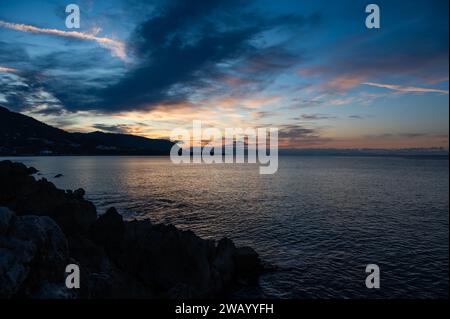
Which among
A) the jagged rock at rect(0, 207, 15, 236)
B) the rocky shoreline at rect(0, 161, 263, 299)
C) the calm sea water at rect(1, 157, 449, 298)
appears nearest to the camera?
the rocky shoreline at rect(0, 161, 263, 299)

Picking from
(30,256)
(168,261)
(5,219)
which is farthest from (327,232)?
(5,219)

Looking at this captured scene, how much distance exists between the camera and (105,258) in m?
21.4

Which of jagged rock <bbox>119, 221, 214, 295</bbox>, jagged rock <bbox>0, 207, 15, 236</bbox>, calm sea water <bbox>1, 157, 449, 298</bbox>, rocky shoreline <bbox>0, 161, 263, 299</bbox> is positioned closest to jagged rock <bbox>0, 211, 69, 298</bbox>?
rocky shoreline <bbox>0, 161, 263, 299</bbox>

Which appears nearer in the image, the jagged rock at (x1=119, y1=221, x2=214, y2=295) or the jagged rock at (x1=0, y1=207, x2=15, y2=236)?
the jagged rock at (x1=0, y1=207, x2=15, y2=236)

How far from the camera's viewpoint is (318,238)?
36.8 metres

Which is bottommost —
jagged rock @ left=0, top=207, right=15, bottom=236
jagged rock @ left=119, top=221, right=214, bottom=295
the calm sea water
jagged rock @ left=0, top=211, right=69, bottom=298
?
the calm sea water

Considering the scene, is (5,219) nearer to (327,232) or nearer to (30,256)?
(30,256)

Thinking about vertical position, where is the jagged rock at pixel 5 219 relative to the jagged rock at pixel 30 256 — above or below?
above

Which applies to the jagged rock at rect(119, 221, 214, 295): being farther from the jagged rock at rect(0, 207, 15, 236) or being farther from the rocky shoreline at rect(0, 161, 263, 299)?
the jagged rock at rect(0, 207, 15, 236)

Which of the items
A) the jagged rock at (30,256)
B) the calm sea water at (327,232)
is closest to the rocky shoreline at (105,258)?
the jagged rock at (30,256)

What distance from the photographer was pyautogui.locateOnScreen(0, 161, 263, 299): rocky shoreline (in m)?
11.6

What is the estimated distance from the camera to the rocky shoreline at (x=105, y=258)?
11.6 metres

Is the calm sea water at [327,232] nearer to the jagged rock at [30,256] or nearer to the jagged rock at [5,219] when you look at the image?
the jagged rock at [30,256]
